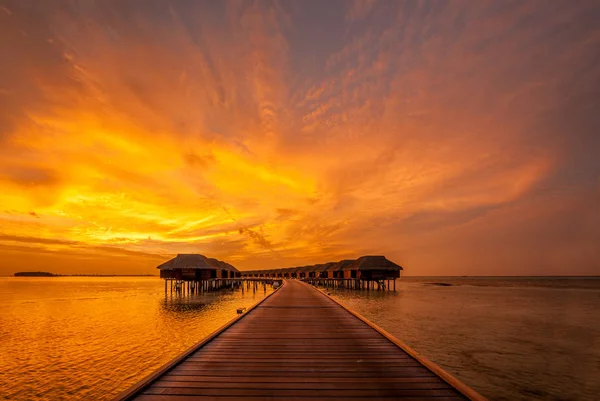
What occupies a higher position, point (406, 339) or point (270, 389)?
point (270, 389)

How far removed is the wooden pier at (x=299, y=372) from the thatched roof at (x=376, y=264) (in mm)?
47649

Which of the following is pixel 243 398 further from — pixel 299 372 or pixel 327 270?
pixel 327 270

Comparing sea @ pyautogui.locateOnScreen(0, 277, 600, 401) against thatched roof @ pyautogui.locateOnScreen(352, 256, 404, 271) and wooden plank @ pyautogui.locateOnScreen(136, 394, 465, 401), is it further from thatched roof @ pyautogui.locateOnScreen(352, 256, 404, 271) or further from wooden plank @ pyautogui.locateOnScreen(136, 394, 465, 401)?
thatched roof @ pyautogui.locateOnScreen(352, 256, 404, 271)

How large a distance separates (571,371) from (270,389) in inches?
590

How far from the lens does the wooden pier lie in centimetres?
590

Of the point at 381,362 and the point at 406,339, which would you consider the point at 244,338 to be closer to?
the point at 381,362

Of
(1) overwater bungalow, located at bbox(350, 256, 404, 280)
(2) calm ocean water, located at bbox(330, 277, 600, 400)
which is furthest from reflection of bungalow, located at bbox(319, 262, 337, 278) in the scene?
(2) calm ocean water, located at bbox(330, 277, 600, 400)

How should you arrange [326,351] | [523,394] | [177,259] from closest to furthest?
[326,351] < [523,394] < [177,259]

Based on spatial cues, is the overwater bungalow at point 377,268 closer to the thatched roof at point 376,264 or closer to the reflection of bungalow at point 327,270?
the thatched roof at point 376,264

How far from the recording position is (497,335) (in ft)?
71.2

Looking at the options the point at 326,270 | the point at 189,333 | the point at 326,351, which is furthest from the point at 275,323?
the point at 326,270

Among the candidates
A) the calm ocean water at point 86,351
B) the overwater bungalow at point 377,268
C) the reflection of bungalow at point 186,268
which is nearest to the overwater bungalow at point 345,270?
the overwater bungalow at point 377,268

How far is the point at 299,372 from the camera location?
7109 millimetres

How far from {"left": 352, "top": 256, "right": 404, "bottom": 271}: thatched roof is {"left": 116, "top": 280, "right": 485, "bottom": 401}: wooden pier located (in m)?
47.6
